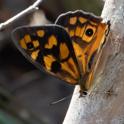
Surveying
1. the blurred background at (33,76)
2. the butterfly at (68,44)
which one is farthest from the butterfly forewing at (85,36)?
the blurred background at (33,76)

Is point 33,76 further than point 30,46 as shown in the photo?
Yes

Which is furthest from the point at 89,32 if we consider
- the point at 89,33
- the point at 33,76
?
the point at 33,76

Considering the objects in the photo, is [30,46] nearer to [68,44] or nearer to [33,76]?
[68,44]

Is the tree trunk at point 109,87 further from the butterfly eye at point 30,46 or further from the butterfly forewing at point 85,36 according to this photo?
the butterfly eye at point 30,46

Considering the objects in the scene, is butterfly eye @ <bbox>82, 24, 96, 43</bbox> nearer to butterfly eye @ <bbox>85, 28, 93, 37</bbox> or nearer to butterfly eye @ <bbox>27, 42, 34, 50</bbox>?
butterfly eye @ <bbox>85, 28, 93, 37</bbox>

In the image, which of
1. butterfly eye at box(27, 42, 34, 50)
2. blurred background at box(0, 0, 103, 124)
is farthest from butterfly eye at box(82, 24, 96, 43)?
blurred background at box(0, 0, 103, 124)

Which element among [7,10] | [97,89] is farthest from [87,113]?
[7,10]
